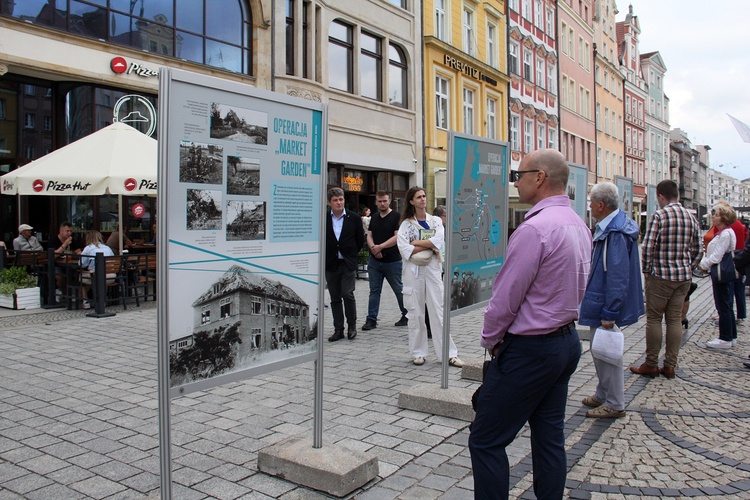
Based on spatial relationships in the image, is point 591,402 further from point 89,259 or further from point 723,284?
point 89,259

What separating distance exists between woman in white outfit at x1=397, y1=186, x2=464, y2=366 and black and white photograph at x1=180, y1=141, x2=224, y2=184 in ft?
12.0

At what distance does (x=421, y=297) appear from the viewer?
21.8 ft

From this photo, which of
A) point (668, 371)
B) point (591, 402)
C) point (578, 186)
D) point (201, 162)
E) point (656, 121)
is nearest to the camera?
point (201, 162)

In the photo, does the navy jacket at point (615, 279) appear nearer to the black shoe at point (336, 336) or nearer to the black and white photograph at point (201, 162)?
the black and white photograph at point (201, 162)

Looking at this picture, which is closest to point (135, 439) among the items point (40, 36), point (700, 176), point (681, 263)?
point (681, 263)

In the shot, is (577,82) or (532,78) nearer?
(532,78)

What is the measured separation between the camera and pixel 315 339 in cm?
389

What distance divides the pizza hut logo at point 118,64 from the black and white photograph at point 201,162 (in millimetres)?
12953

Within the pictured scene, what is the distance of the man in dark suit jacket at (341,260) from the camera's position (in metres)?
8.29

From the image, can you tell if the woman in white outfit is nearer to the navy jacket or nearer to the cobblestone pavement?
the cobblestone pavement

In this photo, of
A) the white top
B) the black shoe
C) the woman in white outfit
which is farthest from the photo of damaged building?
the white top

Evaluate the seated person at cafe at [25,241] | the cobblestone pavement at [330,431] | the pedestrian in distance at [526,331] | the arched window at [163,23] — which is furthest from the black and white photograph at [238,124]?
the arched window at [163,23]

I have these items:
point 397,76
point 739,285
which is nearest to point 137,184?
point 739,285

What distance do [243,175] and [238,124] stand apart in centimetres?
25
